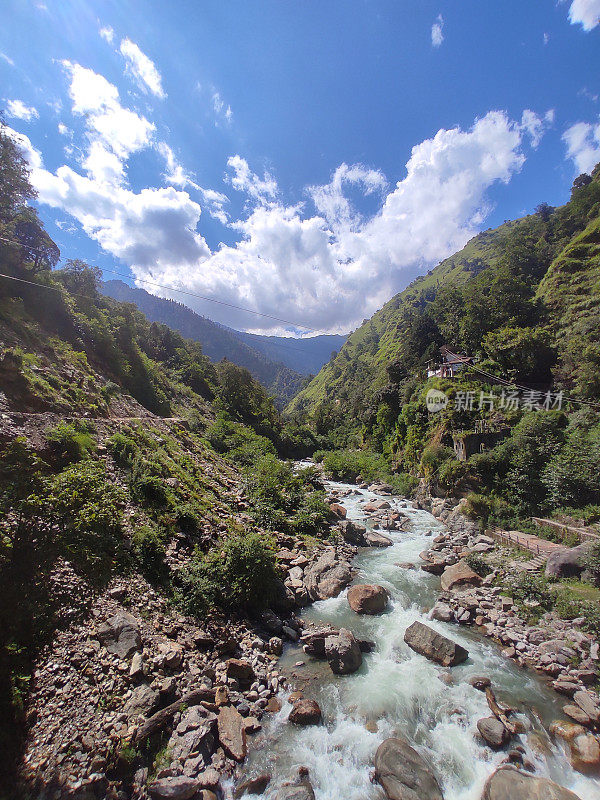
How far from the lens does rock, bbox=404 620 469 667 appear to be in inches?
336

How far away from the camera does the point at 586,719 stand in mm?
6707

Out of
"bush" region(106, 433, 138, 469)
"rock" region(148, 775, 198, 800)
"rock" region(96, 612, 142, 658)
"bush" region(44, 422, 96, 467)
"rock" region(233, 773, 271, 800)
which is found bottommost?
"rock" region(233, 773, 271, 800)

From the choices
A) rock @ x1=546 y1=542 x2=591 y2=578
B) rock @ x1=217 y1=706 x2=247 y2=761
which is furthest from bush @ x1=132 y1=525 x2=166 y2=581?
rock @ x1=546 y1=542 x2=591 y2=578

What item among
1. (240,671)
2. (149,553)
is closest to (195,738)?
(240,671)

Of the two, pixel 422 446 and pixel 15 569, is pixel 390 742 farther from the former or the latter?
pixel 422 446

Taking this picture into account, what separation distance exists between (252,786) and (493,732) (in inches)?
198

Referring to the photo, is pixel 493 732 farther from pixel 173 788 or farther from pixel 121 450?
pixel 121 450

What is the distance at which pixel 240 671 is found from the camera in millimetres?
7652

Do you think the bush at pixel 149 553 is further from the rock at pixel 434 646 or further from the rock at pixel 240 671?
the rock at pixel 434 646

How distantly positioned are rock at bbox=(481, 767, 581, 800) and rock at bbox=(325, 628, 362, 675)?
3.43m

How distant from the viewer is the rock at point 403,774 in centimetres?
548

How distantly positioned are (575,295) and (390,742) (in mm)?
35734

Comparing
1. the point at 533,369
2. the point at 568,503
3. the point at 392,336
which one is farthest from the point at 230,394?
the point at 392,336

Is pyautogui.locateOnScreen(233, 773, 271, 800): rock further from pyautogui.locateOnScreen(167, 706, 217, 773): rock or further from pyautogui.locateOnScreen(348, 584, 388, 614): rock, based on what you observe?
pyautogui.locateOnScreen(348, 584, 388, 614): rock
